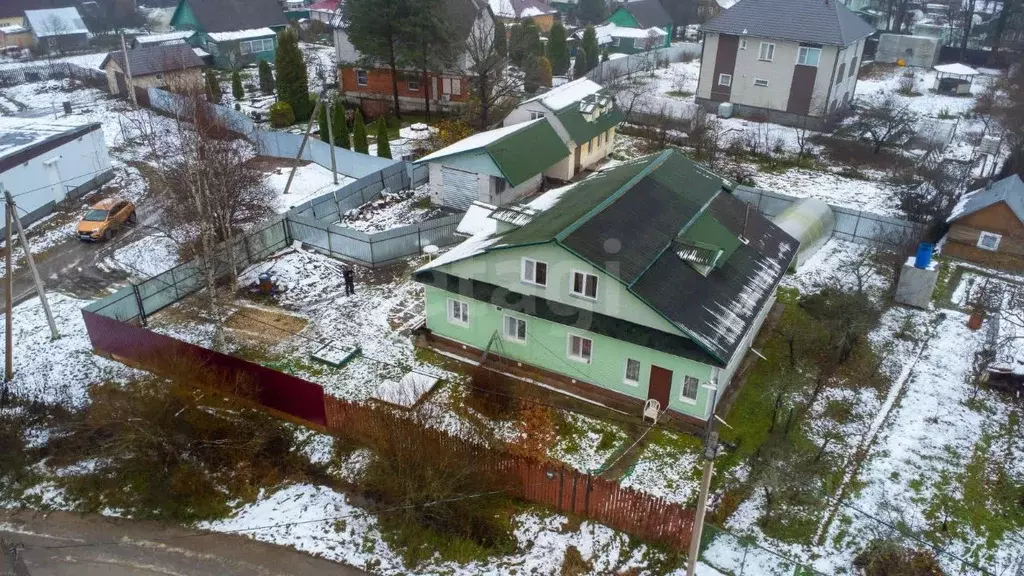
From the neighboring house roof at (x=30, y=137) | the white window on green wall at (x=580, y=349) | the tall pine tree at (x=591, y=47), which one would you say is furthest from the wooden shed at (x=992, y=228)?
the neighboring house roof at (x=30, y=137)

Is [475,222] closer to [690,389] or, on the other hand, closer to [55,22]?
[690,389]

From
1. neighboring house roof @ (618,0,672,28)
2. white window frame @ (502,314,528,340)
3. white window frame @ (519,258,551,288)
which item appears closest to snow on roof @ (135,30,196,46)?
neighboring house roof @ (618,0,672,28)

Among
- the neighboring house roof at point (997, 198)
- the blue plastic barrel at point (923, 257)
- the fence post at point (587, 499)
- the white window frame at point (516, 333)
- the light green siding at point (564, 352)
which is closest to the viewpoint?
the fence post at point (587, 499)

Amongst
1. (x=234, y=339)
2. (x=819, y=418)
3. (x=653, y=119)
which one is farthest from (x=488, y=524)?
(x=653, y=119)

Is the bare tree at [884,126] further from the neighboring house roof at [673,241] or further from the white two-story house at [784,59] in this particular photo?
the neighboring house roof at [673,241]

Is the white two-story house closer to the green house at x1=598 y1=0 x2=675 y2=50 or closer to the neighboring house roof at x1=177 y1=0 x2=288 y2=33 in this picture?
the green house at x1=598 y1=0 x2=675 y2=50
